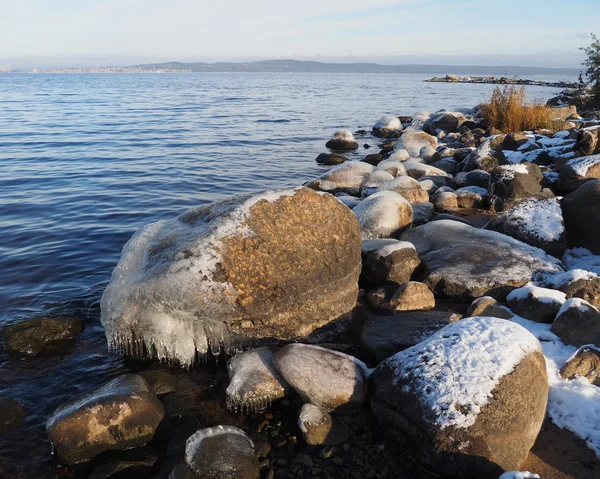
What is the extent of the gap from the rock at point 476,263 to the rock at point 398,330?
2.36 ft

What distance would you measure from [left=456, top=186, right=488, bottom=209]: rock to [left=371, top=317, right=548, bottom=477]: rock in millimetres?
6009

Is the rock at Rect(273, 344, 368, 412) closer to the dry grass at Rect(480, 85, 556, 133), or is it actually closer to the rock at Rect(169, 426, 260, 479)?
the rock at Rect(169, 426, 260, 479)

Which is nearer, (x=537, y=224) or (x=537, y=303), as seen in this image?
(x=537, y=303)

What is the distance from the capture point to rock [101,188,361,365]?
518 cm

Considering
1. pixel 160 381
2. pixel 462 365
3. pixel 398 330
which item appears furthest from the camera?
pixel 398 330

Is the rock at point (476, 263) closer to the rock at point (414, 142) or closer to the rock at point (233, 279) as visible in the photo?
the rock at point (233, 279)

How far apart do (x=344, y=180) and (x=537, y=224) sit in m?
5.79

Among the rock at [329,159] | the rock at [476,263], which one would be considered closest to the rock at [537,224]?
the rock at [476,263]

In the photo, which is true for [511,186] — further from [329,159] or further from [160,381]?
[329,159]

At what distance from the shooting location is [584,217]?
24.4 feet

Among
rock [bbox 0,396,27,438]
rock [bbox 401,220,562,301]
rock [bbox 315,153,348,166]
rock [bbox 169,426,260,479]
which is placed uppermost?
rock [bbox 401,220,562,301]

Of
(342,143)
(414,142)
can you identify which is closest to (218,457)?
(414,142)

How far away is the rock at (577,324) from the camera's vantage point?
4.95 meters

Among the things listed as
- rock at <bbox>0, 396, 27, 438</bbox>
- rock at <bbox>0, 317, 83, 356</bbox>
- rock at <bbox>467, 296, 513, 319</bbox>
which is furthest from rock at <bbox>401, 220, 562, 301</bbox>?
rock at <bbox>0, 396, 27, 438</bbox>
